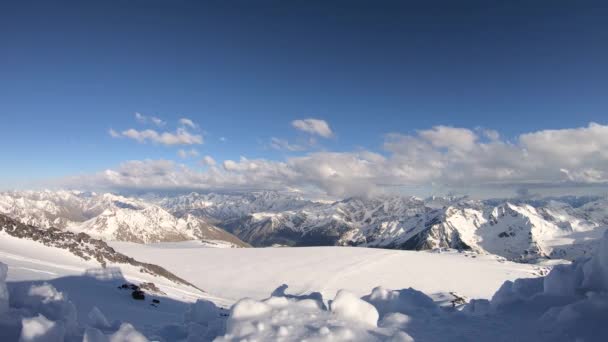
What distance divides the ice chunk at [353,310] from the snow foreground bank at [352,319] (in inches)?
0.9

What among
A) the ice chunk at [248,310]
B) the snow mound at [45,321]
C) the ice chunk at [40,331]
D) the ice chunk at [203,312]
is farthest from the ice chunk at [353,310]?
the ice chunk at [40,331]

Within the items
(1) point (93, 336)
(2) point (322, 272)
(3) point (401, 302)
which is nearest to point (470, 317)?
(3) point (401, 302)

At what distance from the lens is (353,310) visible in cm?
873

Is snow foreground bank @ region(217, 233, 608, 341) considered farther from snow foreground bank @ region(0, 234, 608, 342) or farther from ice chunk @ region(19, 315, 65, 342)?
ice chunk @ region(19, 315, 65, 342)

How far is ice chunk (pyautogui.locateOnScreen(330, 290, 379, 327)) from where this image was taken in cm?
862

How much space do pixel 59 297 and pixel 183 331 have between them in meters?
3.29

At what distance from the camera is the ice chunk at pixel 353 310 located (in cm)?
862

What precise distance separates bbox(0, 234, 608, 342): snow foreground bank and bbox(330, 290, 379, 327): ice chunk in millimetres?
23

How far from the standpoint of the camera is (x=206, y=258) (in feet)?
192

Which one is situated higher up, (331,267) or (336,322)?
(336,322)

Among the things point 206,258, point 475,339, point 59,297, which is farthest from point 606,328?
point 206,258

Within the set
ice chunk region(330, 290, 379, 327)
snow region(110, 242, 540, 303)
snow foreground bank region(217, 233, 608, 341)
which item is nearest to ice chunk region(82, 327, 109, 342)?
snow foreground bank region(217, 233, 608, 341)

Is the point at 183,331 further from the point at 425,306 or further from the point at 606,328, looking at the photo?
the point at 606,328

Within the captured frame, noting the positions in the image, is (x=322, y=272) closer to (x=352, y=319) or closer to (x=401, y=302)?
(x=401, y=302)
